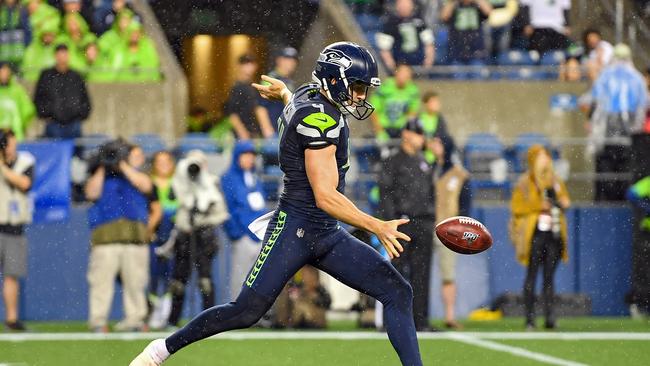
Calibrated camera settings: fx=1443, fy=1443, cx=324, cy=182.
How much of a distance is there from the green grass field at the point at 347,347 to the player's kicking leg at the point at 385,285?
2.65 m

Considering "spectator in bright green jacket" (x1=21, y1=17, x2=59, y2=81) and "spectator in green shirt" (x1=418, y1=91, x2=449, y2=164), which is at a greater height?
"spectator in bright green jacket" (x1=21, y1=17, x2=59, y2=81)

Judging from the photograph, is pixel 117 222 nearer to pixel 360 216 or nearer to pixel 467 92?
pixel 467 92

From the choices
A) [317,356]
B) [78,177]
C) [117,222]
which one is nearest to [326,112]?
[317,356]

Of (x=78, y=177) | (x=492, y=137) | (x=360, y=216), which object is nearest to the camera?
(x=360, y=216)

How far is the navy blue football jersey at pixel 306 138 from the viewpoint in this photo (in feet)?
24.0

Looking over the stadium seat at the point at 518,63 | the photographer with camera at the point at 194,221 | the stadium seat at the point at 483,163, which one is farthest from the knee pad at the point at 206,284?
the stadium seat at the point at 518,63

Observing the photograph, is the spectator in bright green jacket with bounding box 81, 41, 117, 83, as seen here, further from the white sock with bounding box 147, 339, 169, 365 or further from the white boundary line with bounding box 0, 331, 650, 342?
the white sock with bounding box 147, 339, 169, 365

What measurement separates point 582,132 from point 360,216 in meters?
10.3

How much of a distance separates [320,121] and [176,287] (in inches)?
264

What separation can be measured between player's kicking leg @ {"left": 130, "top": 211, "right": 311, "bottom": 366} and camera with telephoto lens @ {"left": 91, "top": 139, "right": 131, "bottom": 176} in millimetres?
6068

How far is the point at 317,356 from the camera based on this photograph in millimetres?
10906

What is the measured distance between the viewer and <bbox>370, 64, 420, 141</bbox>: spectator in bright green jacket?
15.3 m

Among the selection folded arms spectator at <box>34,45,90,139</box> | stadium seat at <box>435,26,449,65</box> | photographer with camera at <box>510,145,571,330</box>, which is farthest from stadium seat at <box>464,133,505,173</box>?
folded arms spectator at <box>34,45,90,139</box>

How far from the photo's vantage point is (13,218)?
44.4 feet
